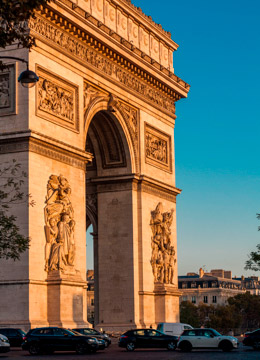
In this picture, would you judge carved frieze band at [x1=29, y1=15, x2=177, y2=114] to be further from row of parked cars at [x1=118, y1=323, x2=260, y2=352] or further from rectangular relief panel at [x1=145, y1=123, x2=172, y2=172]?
row of parked cars at [x1=118, y1=323, x2=260, y2=352]

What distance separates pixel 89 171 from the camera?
44938mm

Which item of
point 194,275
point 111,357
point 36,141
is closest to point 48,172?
point 36,141

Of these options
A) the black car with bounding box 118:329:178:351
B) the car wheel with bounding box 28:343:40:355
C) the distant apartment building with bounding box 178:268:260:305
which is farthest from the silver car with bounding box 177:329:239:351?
the distant apartment building with bounding box 178:268:260:305

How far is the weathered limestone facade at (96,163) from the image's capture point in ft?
111

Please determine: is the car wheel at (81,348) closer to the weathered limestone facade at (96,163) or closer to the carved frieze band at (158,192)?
the weathered limestone facade at (96,163)

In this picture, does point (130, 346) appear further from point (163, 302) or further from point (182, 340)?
point (163, 302)

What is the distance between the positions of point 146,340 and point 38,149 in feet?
31.6

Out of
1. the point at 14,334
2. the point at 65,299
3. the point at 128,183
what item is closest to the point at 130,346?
the point at 65,299

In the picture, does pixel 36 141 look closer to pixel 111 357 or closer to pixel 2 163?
pixel 2 163

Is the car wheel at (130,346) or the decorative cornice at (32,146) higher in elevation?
the decorative cornice at (32,146)

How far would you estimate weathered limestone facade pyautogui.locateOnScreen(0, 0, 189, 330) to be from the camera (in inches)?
1332

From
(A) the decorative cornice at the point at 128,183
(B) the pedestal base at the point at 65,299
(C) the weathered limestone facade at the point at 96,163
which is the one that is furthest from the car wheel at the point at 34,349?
(A) the decorative cornice at the point at 128,183

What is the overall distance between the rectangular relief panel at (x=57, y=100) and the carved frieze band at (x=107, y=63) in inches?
62.1

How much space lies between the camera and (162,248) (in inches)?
1797
